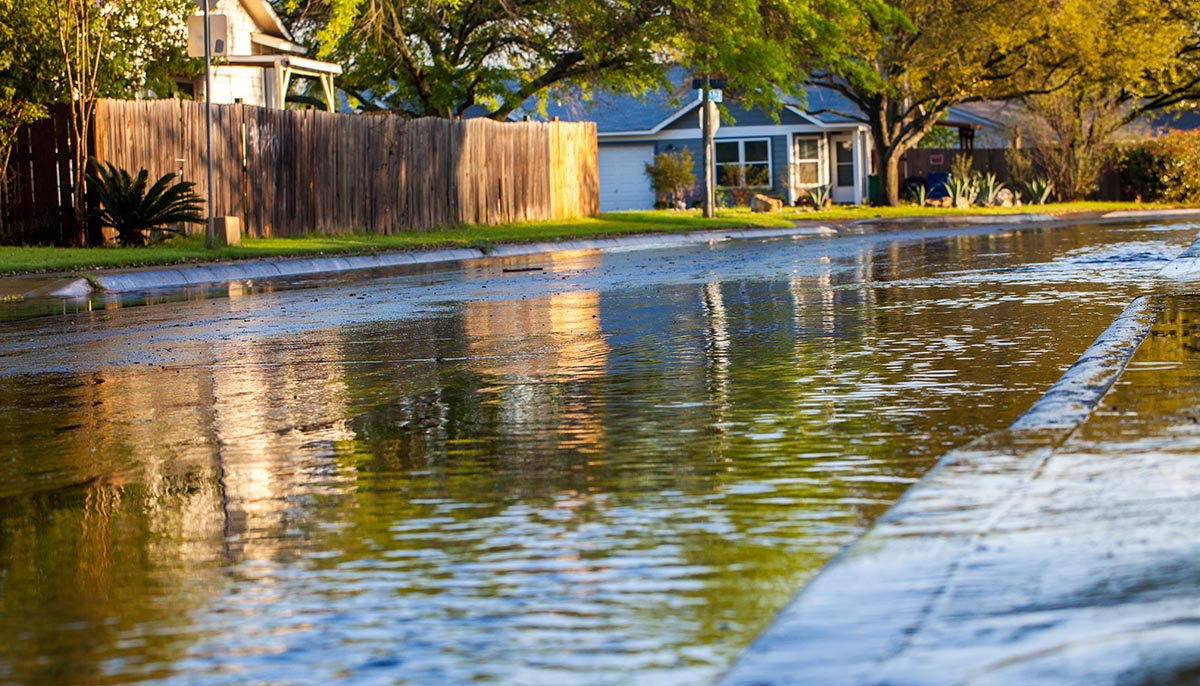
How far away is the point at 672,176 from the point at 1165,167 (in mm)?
16002

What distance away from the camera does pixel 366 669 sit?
3904mm

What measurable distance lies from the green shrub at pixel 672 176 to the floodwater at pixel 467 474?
135ft

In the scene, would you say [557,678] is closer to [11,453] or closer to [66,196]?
[11,453]

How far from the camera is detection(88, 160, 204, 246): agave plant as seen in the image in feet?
82.3

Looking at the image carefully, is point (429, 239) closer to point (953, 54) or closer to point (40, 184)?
point (40, 184)

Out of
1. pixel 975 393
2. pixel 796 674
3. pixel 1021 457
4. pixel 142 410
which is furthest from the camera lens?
pixel 142 410

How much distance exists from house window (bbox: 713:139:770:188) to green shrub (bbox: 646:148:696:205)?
7.72 feet

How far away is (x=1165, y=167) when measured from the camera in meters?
55.3

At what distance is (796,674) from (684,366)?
21.0 ft

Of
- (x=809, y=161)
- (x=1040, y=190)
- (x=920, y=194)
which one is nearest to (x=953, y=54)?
(x=920, y=194)

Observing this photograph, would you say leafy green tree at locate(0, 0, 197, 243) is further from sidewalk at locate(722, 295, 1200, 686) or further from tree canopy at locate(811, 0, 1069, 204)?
sidewalk at locate(722, 295, 1200, 686)

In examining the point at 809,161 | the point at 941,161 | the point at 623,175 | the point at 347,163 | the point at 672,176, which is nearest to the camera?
the point at 347,163

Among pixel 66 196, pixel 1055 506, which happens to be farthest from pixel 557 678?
pixel 66 196

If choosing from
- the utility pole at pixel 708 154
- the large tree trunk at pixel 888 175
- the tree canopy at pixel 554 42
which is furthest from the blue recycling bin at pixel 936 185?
the utility pole at pixel 708 154
